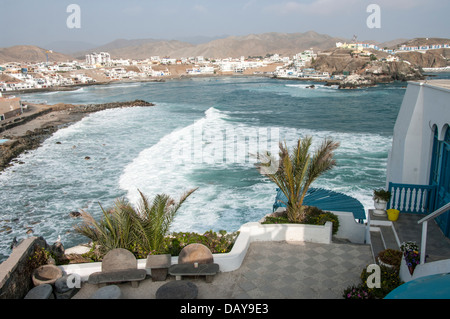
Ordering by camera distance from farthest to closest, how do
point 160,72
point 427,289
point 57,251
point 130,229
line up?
point 160,72, point 57,251, point 130,229, point 427,289

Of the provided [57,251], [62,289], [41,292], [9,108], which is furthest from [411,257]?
[9,108]

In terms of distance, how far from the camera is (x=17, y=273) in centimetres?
499

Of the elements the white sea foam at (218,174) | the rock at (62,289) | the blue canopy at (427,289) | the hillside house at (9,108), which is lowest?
the white sea foam at (218,174)

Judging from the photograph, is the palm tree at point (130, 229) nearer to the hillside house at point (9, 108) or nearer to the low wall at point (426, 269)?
the low wall at point (426, 269)

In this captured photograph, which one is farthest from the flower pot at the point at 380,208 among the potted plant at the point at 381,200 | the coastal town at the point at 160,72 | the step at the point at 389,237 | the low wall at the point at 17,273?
the coastal town at the point at 160,72

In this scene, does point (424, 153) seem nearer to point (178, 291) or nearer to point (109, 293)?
point (178, 291)

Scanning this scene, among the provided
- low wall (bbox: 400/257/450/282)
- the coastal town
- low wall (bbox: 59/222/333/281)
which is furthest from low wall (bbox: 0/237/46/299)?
the coastal town

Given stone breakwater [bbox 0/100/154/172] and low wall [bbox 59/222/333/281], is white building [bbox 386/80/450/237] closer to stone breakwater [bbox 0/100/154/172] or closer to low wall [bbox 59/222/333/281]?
low wall [bbox 59/222/333/281]

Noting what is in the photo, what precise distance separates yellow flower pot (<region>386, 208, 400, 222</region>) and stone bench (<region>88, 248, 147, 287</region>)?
5044 millimetres

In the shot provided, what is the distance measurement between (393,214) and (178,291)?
4.76 m

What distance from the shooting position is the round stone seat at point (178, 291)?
477 centimetres

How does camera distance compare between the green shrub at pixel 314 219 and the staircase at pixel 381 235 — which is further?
the green shrub at pixel 314 219

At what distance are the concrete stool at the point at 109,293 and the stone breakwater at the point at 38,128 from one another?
18932 mm
